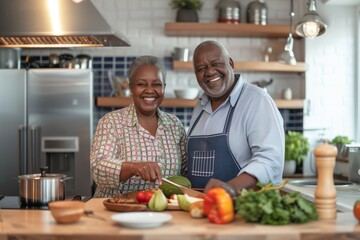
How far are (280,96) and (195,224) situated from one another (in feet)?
14.7

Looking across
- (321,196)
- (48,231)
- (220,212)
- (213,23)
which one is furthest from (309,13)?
(48,231)

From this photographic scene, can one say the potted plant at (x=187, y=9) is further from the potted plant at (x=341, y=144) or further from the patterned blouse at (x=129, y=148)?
the patterned blouse at (x=129, y=148)

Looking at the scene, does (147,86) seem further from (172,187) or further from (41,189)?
(41,189)

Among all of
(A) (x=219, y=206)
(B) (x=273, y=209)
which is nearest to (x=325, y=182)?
(B) (x=273, y=209)

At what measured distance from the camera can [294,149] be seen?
19.9ft

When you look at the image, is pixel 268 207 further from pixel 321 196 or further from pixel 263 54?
pixel 263 54

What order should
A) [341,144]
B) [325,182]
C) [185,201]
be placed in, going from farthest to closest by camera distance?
1. [341,144]
2. [185,201]
3. [325,182]

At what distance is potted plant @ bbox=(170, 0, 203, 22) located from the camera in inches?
248

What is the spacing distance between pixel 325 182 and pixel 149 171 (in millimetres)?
857

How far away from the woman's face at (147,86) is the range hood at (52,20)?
1.20 ft

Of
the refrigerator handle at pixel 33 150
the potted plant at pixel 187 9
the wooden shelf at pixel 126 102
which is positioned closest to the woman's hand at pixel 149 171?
the refrigerator handle at pixel 33 150

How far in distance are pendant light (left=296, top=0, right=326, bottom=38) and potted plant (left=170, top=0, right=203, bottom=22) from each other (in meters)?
1.95

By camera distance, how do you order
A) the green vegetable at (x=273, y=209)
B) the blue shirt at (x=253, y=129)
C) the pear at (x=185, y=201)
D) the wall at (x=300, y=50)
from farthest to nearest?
the wall at (x=300, y=50), the blue shirt at (x=253, y=129), the pear at (x=185, y=201), the green vegetable at (x=273, y=209)

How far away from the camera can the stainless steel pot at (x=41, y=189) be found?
317 cm
